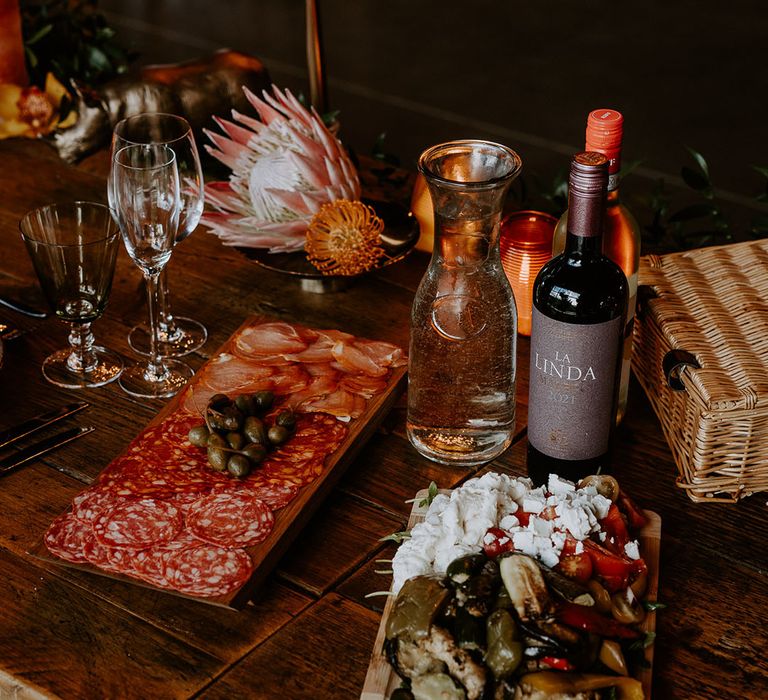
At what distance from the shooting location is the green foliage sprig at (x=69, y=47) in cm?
227

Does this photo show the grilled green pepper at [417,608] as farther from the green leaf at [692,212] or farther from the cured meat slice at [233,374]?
the green leaf at [692,212]

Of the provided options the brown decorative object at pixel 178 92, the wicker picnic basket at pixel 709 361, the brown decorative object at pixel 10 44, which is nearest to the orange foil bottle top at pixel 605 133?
the wicker picnic basket at pixel 709 361

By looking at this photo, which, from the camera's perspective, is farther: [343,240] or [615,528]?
[343,240]

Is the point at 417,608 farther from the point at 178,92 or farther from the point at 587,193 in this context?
the point at 178,92

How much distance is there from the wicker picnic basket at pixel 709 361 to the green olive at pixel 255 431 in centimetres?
48

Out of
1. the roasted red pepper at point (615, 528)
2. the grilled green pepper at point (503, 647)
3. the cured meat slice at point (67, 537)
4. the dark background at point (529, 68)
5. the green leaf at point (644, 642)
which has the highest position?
the grilled green pepper at point (503, 647)

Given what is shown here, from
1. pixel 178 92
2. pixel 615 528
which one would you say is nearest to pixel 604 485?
pixel 615 528

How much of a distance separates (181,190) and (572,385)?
60 centimetres

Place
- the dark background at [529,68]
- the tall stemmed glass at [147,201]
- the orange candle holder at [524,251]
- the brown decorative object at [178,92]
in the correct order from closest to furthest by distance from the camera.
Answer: the tall stemmed glass at [147,201]
the orange candle holder at [524,251]
the brown decorative object at [178,92]
the dark background at [529,68]

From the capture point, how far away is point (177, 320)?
1.57 m

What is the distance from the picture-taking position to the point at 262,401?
125cm

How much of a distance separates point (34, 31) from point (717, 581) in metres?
2.01

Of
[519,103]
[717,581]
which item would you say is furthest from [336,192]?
[519,103]

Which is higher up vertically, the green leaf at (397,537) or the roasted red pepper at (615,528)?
the roasted red pepper at (615,528)
